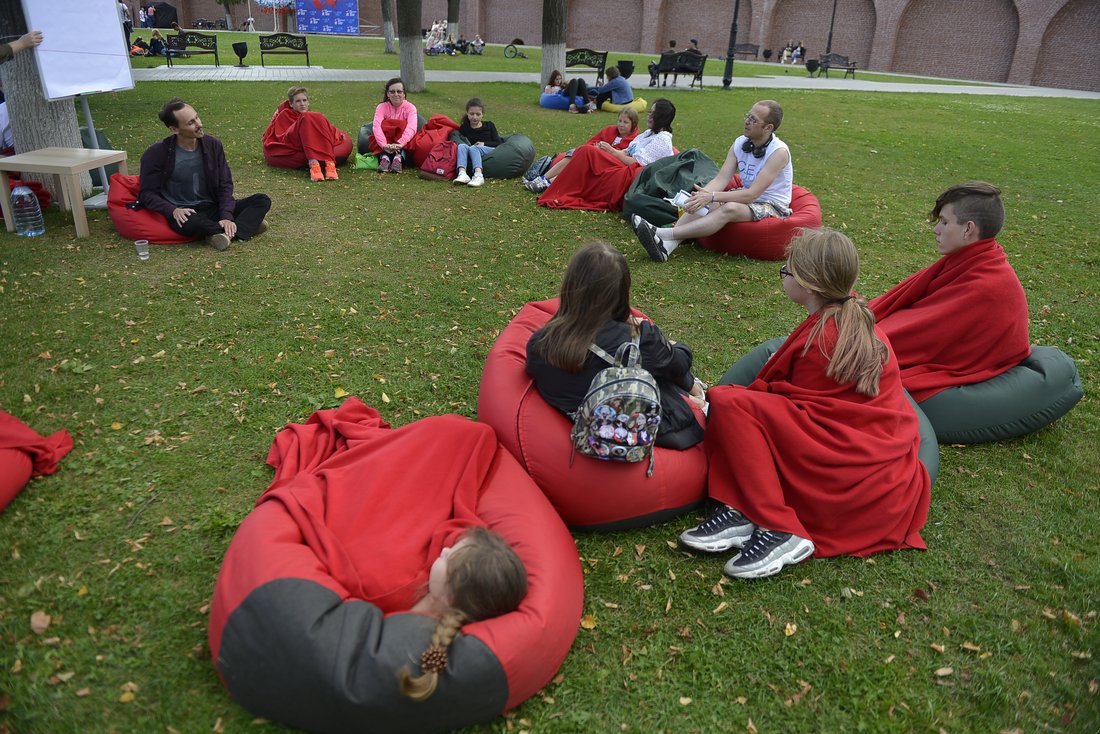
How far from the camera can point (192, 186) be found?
22.7ft

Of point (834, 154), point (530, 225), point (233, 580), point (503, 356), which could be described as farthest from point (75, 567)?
point (834, 154)

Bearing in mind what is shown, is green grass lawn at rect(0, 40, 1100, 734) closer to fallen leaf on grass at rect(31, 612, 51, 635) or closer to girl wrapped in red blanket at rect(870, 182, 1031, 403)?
fallen leaf on grass at rect(31, 612, 51, 635)

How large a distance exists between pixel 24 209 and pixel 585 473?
650cm

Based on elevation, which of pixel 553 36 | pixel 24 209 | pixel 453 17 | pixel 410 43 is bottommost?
pixel 24 209

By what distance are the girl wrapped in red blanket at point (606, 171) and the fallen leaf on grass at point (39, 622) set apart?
6.93m

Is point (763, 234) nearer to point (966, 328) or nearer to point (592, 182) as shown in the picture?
point (592, 182)

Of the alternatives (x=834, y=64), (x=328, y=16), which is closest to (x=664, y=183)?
(x=834, y=64)

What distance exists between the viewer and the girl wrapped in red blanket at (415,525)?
2523 millimetres

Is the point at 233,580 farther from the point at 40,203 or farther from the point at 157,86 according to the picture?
the point at 157,86

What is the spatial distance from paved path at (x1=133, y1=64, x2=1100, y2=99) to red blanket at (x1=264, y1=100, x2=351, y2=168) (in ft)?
34.5

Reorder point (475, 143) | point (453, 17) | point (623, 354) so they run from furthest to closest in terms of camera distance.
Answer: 1. point (453, 17)
2. point (475, 143)
3. point (623, 354)

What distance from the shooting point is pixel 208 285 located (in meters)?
6.01

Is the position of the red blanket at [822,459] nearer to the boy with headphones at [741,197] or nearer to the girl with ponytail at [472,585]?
the girl with ponytail at [472,585]

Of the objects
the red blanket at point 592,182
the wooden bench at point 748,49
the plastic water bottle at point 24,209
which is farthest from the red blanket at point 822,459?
the wooden bench at point 748,49
